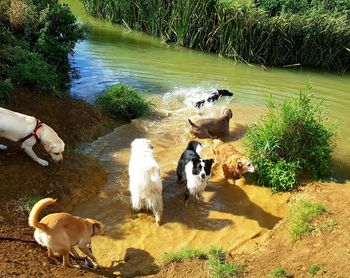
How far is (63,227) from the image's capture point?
538 cm

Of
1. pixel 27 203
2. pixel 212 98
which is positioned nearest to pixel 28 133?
pixel 27 203

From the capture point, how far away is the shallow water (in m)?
6.88

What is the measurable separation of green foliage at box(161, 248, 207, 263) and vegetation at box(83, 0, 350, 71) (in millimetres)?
11754

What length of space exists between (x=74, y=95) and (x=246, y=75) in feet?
21.4

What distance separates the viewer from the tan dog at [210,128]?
10211 mm

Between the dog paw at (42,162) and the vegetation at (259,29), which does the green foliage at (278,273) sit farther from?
the vegetation at (259,29)

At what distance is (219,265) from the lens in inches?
227

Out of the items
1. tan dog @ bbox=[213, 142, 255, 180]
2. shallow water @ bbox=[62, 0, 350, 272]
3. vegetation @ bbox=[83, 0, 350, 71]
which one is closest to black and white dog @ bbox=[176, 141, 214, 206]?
shallow water @ bbox=[62, 0, 350, 272]

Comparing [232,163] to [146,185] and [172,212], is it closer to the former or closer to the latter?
[172,212]

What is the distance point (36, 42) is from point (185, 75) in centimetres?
503

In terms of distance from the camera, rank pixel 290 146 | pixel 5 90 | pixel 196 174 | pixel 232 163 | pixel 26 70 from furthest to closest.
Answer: pixel 26 70
pixel 5 90
pixel 290 146
pixel 232 163
pixel 196 174

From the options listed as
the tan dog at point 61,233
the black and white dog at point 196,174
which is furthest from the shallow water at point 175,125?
the tan dog at point 61,233

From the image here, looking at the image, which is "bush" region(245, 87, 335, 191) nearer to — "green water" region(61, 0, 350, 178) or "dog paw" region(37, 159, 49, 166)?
"green water" region(61, 0, 350, 178)

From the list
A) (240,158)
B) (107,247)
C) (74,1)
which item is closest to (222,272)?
(107,247)
